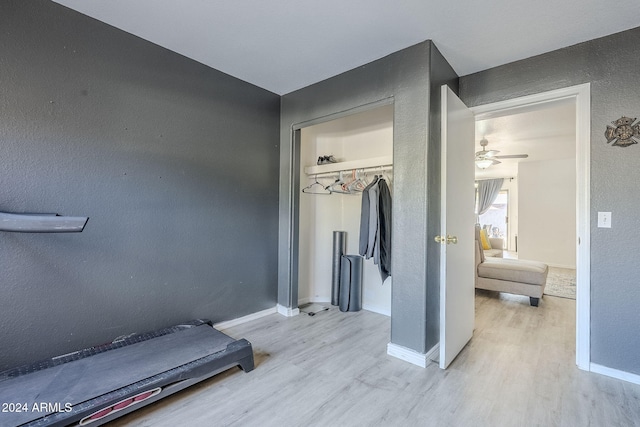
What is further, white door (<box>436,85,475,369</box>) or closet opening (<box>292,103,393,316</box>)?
closet opening (<box>292,103,393,316</box>)

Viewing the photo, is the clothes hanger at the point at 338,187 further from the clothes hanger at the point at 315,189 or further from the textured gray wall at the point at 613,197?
the textured gray wall at the point at 613,197

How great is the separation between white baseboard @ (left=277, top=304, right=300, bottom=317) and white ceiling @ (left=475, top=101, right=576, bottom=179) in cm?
309

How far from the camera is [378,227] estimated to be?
305cm

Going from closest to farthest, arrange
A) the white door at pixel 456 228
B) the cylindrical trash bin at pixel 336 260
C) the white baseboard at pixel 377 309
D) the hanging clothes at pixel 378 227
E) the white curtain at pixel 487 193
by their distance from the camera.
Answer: the white door at pixel 456 228, the hanging clothes at pixel 378 227, the white baseboard at pixel 377 309, the cylindrical trash bin at pixel 336 260, the white curtain at pixel 487 193

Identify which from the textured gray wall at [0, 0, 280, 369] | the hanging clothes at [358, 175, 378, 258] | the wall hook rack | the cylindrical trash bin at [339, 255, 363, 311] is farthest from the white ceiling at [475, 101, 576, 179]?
the wall hook rack

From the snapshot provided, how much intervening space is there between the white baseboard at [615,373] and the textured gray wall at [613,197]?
28mm

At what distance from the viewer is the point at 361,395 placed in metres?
1.87

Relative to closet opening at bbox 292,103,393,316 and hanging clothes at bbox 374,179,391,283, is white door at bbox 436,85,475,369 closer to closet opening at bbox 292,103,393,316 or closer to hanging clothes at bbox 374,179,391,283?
hanging clothes at bbox 374,179,391,283

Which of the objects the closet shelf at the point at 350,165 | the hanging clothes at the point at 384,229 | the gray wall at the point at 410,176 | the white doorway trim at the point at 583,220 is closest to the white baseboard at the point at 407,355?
the gray wall at the point at 410,176

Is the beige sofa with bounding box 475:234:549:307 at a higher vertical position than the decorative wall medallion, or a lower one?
lower

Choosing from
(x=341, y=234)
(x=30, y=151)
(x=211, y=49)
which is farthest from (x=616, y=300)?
(x=30, y=151)

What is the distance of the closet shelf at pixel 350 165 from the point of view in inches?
123

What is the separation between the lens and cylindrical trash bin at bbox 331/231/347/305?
3.62 m

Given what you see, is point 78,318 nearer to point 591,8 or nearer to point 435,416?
point 435,416
